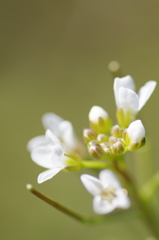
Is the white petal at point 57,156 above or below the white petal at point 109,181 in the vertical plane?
above

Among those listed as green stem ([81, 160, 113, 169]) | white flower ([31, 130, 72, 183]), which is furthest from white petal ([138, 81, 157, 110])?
white flower ([31, 130, 72, 183])

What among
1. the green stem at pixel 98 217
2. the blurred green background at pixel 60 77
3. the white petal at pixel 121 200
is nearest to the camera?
the white petal at pixel 121 200

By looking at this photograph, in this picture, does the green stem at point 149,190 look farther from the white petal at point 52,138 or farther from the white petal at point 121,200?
the white petal at point 52,138

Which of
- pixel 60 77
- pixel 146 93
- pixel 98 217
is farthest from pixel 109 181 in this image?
pixel 60 77

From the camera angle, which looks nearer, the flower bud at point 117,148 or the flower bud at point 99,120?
the flower bud at point 117,148

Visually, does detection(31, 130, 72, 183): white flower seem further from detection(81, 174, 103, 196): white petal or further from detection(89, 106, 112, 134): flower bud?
detection(89, 106, 112, 134): flower bud

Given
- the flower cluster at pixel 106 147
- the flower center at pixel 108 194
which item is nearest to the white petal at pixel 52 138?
the flower cluster at pixel 106 147

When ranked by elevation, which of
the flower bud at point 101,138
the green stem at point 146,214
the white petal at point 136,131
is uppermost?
the flower bud at point 101,138

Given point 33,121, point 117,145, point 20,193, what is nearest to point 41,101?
point 33,121
